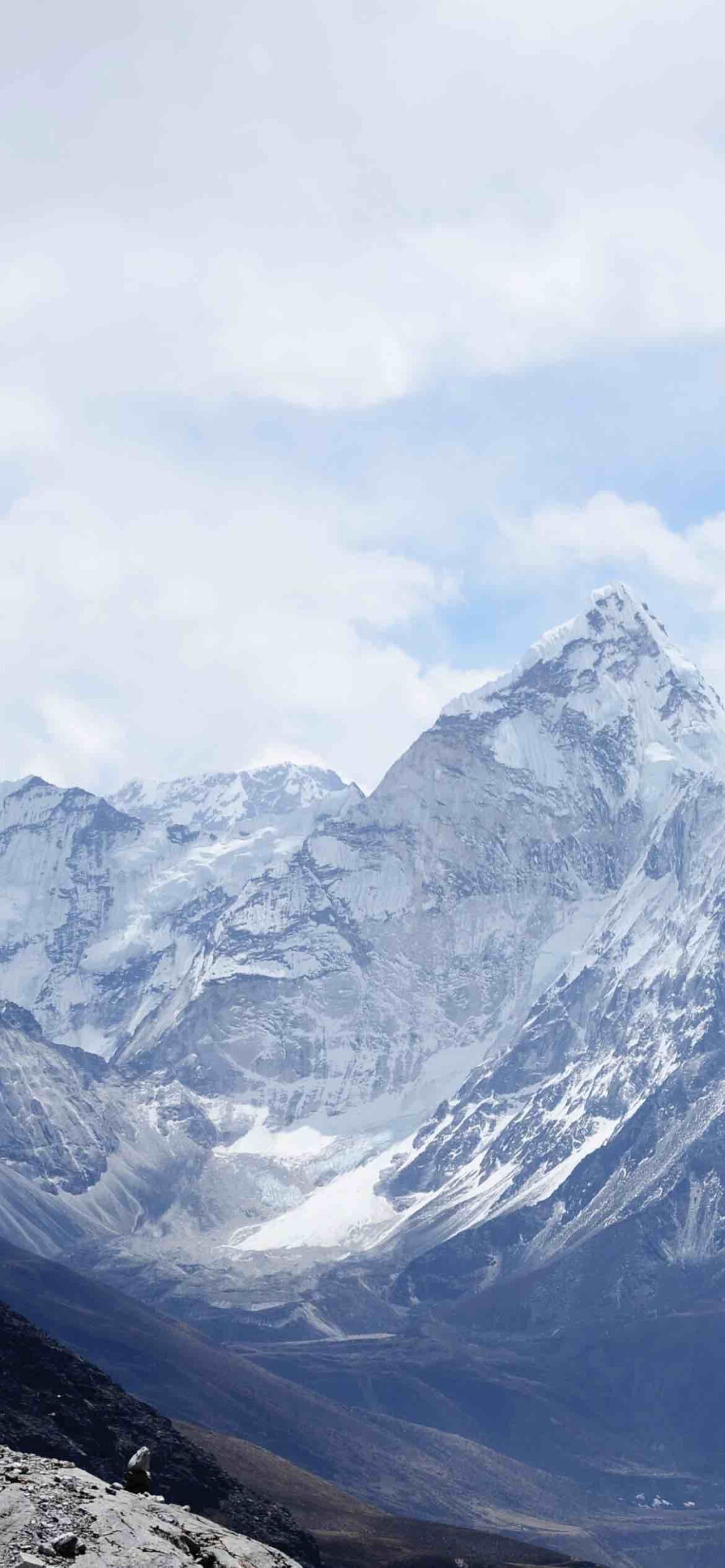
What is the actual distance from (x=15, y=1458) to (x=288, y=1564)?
7204 millimetres

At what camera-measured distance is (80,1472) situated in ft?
158

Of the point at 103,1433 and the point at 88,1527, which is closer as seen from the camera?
the point at 88,1527

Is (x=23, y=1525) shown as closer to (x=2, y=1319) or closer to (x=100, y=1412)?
(x=100, y=1412)

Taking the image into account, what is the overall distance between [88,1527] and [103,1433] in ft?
329

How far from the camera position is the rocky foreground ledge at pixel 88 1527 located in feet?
144

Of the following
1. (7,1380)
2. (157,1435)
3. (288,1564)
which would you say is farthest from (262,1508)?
(288,1564)

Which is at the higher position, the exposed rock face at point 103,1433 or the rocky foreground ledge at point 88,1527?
the exposed rock face at point 103,1433

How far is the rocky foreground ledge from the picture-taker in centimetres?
4381

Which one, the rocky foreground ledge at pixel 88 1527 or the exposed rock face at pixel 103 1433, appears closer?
the rocky foreground ledge at pixel 88 1527

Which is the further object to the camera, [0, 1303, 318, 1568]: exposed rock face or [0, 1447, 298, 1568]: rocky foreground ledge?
[0, 1303, 318, 1568]: exposed rock face

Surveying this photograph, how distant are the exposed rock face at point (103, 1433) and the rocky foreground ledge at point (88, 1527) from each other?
8553 cm

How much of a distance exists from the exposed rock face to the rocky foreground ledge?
8553 centimetres

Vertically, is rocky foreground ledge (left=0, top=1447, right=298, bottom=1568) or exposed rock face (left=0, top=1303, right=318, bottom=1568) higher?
→ exposed rock face (left=0, top=1303, right=318, bottom=1568)

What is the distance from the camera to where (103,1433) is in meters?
141
